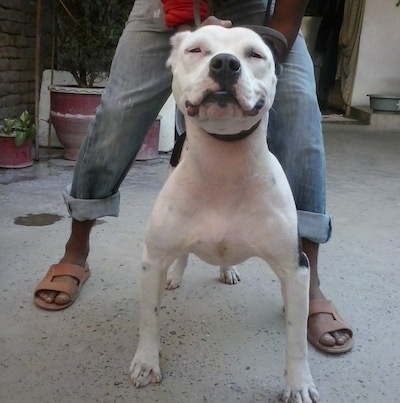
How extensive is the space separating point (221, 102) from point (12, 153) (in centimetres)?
302

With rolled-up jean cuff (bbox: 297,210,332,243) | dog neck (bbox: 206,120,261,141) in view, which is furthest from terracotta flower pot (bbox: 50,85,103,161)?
dog neck (bbox: 206,120,261,141)

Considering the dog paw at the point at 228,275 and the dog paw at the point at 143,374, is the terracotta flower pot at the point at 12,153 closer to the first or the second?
the dog paw at the point at 228,275

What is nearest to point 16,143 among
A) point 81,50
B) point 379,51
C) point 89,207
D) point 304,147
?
point 81,50


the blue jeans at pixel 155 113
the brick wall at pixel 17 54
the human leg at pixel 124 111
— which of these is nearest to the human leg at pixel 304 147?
the blue jeans at pixel 155 113

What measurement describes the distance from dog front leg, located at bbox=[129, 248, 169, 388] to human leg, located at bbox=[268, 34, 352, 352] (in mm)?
544

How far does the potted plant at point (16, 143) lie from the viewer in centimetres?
393

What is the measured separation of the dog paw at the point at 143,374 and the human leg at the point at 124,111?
51 cm

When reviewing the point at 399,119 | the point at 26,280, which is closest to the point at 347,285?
the point at 26,280

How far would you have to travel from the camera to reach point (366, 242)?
2867mm

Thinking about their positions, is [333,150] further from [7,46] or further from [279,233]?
[279,233]

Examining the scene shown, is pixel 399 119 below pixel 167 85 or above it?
below

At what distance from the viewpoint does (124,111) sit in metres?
1.92

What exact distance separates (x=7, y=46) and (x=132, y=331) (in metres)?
3.59

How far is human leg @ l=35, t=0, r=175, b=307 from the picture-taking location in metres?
1.92
